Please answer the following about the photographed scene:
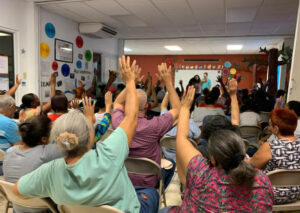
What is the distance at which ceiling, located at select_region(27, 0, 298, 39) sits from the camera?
14.4 ft

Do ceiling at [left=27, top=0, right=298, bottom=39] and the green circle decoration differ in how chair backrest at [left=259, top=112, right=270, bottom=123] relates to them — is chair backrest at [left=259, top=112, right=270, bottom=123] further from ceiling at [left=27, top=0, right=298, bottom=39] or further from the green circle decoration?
the green circle decoration

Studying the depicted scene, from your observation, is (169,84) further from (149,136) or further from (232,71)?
(232,71)

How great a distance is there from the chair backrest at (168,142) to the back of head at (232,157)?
1441mm

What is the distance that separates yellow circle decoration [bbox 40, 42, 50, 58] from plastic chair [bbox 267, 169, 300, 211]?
495 cm

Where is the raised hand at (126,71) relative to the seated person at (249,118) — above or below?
above

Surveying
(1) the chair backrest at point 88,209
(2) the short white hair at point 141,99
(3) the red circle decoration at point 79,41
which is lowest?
(1) the chair backrest at point 88,209

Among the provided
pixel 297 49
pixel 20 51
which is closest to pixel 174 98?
pixel 297 49

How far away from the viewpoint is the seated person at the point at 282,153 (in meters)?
1.62

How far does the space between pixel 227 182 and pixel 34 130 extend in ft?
4.10

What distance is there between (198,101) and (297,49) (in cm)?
238

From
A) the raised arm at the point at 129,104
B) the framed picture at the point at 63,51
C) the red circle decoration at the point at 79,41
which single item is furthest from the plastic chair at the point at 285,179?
the red circle decoration at the point at 79,41

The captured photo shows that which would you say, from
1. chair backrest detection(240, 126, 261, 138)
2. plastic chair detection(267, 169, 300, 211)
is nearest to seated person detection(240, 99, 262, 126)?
chair backrest detection(240, 126, 261, 138)

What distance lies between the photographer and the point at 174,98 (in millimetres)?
2062

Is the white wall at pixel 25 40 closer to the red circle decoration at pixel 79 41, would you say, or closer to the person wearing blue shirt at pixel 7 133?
the red circle decoration at pixel 79 41
